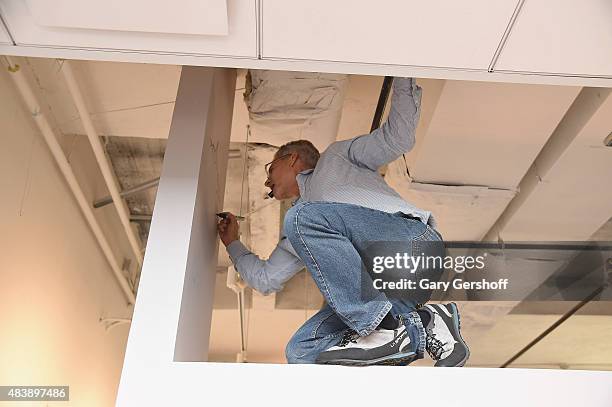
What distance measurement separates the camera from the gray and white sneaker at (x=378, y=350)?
169 centimetres

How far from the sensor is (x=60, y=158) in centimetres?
315

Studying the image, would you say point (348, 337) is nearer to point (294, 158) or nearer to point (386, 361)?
point (386, 361)

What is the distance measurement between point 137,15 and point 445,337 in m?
1.17

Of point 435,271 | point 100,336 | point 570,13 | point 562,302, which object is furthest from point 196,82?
point 100,336

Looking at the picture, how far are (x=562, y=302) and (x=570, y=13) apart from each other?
1.09 m

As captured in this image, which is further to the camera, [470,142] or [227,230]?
[470,142]

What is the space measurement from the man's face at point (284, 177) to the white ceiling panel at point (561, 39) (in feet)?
2.98

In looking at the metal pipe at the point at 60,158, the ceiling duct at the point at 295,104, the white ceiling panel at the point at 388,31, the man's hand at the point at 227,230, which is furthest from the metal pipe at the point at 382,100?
the metal pipe at the point at 60,158

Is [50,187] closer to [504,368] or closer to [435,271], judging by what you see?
[435,271]

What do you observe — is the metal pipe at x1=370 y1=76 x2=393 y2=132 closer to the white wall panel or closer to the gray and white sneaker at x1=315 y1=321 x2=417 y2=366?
the gray and white sneaker at x1=315 y1=321 x2=417 y2=366

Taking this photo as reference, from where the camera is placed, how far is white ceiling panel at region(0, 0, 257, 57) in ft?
4.98

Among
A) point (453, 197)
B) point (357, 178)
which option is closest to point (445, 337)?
point (357, 178)

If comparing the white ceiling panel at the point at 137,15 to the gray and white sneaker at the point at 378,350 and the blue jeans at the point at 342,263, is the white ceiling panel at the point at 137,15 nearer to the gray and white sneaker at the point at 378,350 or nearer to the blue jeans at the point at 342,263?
the blue jeans at the point at 342,263

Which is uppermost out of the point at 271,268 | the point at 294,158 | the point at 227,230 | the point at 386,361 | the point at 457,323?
the point at 294,158
